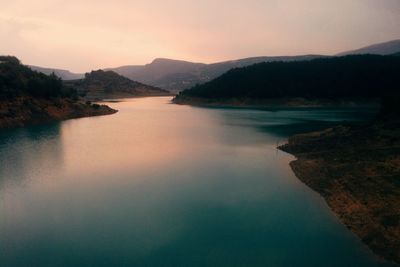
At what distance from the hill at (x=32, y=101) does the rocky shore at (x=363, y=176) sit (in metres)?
63.3

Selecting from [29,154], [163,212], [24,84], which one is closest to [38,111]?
[24,84]

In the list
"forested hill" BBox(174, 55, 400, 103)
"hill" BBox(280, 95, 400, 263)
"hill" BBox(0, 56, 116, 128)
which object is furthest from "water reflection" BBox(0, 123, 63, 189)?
"forested hill" BBox(174, 55, 400, 103)

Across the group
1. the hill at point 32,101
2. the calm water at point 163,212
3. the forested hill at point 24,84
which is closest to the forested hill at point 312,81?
the hill at point 32,101

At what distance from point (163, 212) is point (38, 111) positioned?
72.6 meters

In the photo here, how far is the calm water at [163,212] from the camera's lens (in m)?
18.8

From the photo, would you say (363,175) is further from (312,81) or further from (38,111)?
(312,81)

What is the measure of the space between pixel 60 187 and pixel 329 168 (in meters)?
27.4

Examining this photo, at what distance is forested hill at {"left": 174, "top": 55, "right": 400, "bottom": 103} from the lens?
145000 millimetres

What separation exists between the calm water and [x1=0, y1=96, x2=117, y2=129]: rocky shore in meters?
32.8

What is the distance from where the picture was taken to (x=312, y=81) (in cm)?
15588

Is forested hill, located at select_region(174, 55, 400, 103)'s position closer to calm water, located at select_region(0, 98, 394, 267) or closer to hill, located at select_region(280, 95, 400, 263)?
hill, located at select_region(280, 95, 400, 263)

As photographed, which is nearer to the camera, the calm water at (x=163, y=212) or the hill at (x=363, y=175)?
the calm water at (x=163, y=212)

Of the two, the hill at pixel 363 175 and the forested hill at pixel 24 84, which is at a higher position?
the forested hill at pixel 24 84

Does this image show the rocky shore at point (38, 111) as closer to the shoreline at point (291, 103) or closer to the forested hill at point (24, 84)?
the forested hill at point (24, 84)
